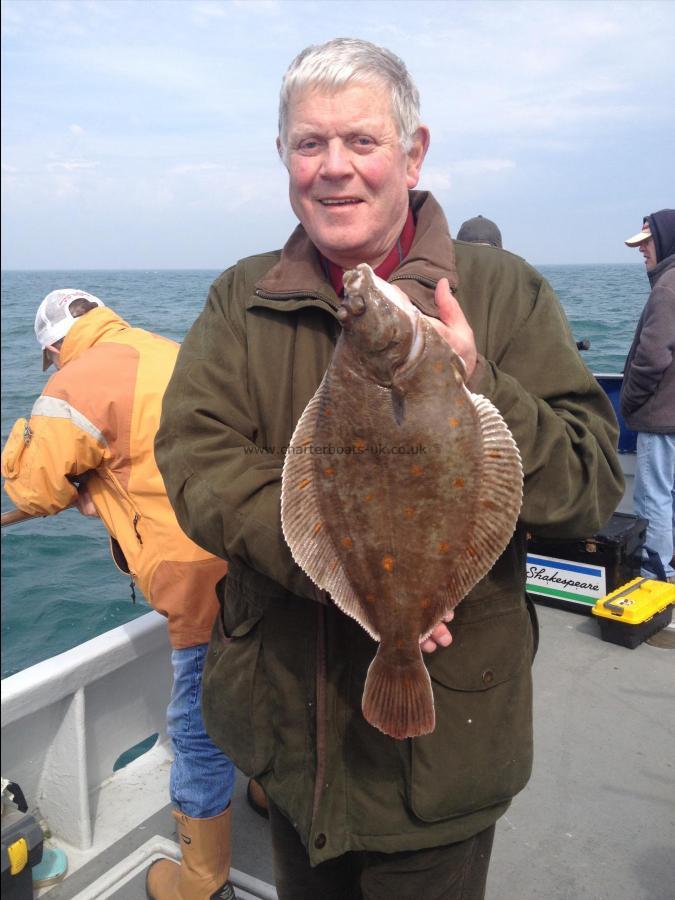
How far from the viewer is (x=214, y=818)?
9.77 ft

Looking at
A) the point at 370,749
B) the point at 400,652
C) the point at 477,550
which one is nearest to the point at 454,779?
the point at 370,749

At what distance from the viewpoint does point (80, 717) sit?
11.1ft

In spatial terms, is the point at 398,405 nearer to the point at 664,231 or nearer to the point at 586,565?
the point at 586,565

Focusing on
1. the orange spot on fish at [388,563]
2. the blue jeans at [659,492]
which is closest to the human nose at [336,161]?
the orange spot on fish at [388,563]

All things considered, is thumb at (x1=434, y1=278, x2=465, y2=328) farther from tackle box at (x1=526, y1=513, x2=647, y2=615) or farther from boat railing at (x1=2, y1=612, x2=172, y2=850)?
tackle box at (x1=526, y1=513, x2=647, y2=615)

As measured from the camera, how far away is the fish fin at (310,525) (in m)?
1.81

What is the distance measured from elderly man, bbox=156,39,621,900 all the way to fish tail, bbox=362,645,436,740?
0.25ft

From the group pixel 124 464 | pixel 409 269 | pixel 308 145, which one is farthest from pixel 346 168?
pixel 124 464

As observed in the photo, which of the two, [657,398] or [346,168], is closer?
[346,168]

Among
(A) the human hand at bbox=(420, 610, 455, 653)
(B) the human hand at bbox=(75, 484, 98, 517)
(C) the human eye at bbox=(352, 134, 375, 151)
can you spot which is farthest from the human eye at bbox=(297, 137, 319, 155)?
(B) the human hand at bbox=(75, 484, 98, 517)

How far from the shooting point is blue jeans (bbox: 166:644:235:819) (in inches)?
117

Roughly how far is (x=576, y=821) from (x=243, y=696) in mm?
2114

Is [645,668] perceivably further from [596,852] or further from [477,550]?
[477,550]

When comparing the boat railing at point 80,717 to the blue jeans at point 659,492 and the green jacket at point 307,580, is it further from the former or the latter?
the blue jeans at point 659,492
